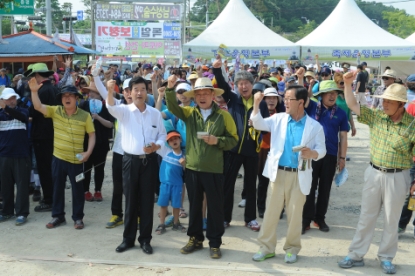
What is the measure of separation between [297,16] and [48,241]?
91836 millimetres

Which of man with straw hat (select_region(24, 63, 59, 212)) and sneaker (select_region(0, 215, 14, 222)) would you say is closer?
sneaker (select_region(0, 215, 14, 222))

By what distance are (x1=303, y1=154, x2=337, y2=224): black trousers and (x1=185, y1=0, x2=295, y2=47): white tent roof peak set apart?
628 inches

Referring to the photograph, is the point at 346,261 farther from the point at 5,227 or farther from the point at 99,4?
the point at 99,4

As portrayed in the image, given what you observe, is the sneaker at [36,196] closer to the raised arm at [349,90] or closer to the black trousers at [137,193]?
the black trousers at [137,193]

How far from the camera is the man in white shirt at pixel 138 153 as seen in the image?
5.27m

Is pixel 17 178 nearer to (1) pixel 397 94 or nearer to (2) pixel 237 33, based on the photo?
(1) pixel 397 94

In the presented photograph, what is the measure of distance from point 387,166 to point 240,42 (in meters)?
18.1

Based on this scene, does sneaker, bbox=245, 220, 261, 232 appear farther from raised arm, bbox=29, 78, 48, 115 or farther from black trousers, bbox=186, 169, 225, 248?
raised arm, bbox=29, 78, 48, 115

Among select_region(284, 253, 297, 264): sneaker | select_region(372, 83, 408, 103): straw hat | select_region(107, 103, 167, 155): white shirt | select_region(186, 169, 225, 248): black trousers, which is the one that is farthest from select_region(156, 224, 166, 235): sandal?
select_region(372, 83, 408, 103): straw hat

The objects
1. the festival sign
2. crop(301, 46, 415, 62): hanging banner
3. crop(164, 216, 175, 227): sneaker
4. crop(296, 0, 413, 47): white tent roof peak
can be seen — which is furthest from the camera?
the festival sign

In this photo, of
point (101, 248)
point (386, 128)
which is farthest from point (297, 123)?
point (101, 248)

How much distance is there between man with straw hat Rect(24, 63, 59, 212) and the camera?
6.81 meters

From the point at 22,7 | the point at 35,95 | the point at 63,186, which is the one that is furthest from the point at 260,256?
the point at 22,7

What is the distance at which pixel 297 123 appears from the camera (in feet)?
16.4
